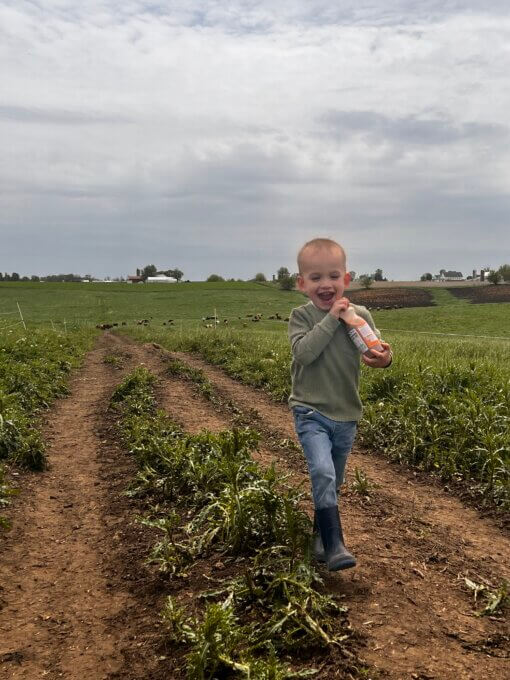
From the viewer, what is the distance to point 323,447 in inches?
145

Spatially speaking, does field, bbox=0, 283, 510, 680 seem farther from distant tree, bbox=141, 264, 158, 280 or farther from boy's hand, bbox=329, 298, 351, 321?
distant tree, bbox=141, 264, 158, 280

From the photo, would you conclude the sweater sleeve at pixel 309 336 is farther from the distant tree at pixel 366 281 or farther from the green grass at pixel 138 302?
the distant tree at pixel 366 281

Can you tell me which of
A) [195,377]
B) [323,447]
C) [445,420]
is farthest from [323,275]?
[195,377]

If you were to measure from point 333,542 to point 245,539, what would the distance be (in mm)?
721

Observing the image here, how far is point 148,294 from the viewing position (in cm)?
6819

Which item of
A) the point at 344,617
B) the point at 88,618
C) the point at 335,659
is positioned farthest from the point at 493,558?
the point at 88,618

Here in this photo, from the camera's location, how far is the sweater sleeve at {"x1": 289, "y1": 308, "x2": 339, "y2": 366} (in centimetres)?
362

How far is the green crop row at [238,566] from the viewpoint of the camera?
8.98 feet

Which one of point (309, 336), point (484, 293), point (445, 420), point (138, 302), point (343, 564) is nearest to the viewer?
point (343, 564)

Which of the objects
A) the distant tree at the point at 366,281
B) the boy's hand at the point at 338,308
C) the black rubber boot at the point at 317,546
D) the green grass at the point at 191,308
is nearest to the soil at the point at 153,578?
the black rubber boot at the point at 317,546

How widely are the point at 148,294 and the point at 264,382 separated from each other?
5744 cm

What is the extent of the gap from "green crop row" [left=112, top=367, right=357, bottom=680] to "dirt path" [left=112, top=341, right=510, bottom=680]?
226 millimetres

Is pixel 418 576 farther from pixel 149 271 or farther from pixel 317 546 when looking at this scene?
pixel 149 271

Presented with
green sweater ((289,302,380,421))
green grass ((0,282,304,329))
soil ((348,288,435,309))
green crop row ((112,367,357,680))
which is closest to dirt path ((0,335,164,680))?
green crop row ((112,367,357,680))
